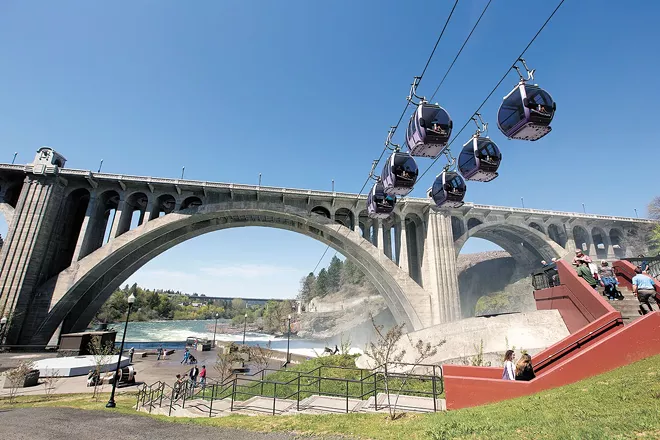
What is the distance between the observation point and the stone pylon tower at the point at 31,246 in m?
24.7

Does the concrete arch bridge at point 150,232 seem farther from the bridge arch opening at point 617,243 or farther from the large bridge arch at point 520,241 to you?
the bridge arch opening at point 617,243

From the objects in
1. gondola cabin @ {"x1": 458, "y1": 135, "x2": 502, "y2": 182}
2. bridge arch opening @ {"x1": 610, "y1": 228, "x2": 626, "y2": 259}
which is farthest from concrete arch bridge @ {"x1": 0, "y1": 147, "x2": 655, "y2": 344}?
gondola cabin @ {"x1": 458, "y1": 135, "x2": 502, "y2": 182}

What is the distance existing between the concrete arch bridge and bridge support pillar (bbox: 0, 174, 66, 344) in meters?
0.08

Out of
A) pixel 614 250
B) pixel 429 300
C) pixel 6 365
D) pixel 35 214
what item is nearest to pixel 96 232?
pixel 35 214

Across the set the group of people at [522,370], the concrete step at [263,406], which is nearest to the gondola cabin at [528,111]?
the group of people at [522,370]

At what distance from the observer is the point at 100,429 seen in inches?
295

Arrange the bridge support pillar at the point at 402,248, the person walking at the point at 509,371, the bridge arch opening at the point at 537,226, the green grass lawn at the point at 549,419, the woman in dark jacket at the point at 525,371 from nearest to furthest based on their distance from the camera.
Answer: the green grass lawn at the point at 549,419, the woman in dark jacket at the point at 525,371, the person walking at the point at 509,371, the bridge support pillar at the point at 402,248, the bridge arch opening at the point at 537,226

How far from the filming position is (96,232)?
30875 mm

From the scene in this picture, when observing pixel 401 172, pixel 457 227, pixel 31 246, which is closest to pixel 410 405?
pixel 401 172

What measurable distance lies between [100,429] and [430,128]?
1166 centimetres

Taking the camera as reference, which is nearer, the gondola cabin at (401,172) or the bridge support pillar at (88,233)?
the gondola cabin at (401,172)

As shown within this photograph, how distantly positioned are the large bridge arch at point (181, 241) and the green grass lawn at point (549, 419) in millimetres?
25001

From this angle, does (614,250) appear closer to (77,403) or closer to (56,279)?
(77,403)

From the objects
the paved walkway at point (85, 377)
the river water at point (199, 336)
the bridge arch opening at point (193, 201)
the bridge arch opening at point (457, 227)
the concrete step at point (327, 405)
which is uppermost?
the bridge arch opening at point (193, 201)
